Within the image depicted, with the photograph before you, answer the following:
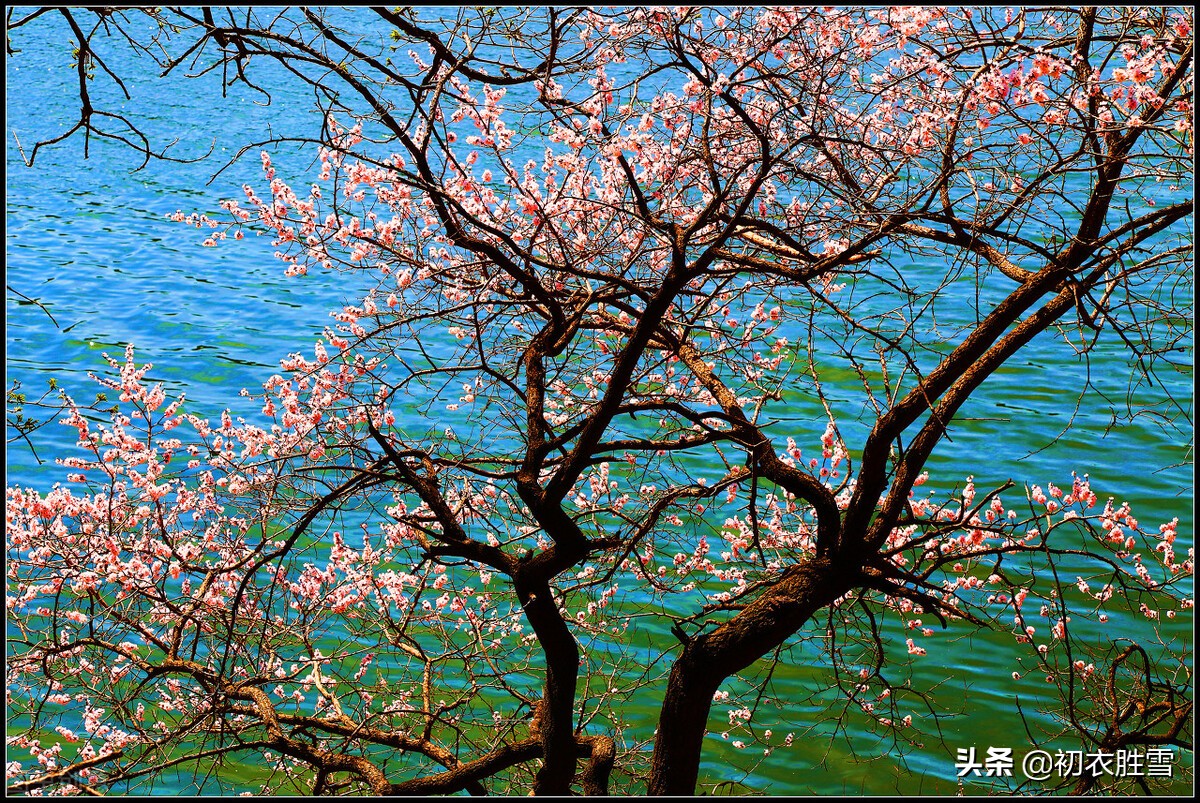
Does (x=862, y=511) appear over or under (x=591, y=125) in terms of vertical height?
under

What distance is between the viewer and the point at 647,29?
3.93 meters

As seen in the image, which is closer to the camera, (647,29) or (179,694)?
(647,29)

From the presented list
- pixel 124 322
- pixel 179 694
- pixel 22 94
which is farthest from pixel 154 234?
pixel 179 694

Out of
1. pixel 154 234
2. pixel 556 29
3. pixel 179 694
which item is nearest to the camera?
pixel 556 29

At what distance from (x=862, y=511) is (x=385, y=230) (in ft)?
8.92

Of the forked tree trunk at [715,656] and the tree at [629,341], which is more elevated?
the tree at [629,341]

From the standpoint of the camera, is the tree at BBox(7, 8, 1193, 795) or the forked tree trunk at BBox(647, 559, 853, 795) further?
the forked tree trunk at BBox(647, 559, 853, 795)

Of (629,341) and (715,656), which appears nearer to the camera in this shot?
(629,341)

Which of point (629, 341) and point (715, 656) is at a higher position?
point (629, 341)

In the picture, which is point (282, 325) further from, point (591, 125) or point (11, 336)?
point (591, 125)

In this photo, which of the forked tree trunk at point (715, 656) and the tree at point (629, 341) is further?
the forked tree trunk at point (715, 656)

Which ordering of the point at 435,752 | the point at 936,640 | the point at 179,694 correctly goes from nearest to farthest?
the point at 435,752, the point at 179,694, the point at 936,640

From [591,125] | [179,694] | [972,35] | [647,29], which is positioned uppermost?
[972,35]

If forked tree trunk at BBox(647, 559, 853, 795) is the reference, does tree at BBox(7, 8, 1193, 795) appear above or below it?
above
